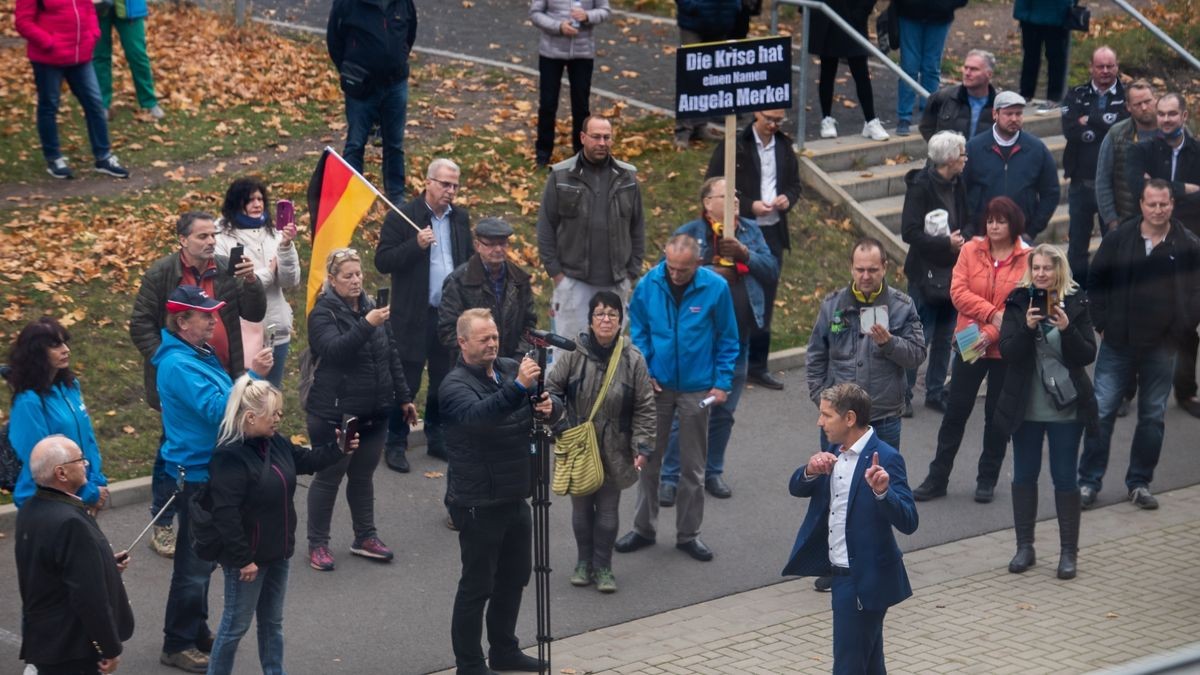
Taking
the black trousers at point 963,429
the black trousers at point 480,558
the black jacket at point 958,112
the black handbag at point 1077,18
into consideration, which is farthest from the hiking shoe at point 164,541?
the black handbag at point 1077,18

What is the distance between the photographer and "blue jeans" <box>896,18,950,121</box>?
16.5 meters

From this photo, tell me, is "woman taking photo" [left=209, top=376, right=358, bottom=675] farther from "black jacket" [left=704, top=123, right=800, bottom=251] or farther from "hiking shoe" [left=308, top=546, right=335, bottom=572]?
"black jacket" [left=704, top=123, right=800, bottom=251]

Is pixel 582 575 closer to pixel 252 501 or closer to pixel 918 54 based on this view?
pixel 252 501

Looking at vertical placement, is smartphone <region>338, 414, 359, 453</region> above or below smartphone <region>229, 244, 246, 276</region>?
below

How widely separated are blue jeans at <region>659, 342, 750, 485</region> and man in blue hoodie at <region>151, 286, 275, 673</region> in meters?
3.28

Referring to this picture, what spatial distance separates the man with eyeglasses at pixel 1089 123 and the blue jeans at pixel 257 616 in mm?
7689

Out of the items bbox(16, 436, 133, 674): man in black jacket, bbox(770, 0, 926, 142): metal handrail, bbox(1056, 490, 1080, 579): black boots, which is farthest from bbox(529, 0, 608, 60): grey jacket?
bbox(16, 436, 133, 674): man in black jacket

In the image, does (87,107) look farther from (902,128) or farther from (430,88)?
(902,128)

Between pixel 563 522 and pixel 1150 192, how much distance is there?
4.15 metres

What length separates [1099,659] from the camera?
8.69 metres

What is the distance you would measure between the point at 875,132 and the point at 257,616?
33.2 feet

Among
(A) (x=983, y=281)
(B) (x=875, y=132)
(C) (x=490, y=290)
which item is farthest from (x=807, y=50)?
(C) (x=490, y=290)

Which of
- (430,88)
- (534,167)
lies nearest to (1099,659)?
(534,167)

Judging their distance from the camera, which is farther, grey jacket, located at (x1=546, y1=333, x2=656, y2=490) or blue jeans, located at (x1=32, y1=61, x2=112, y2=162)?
blue jeans, located at (x1=32, y1=61, x2=112, y2=162)
